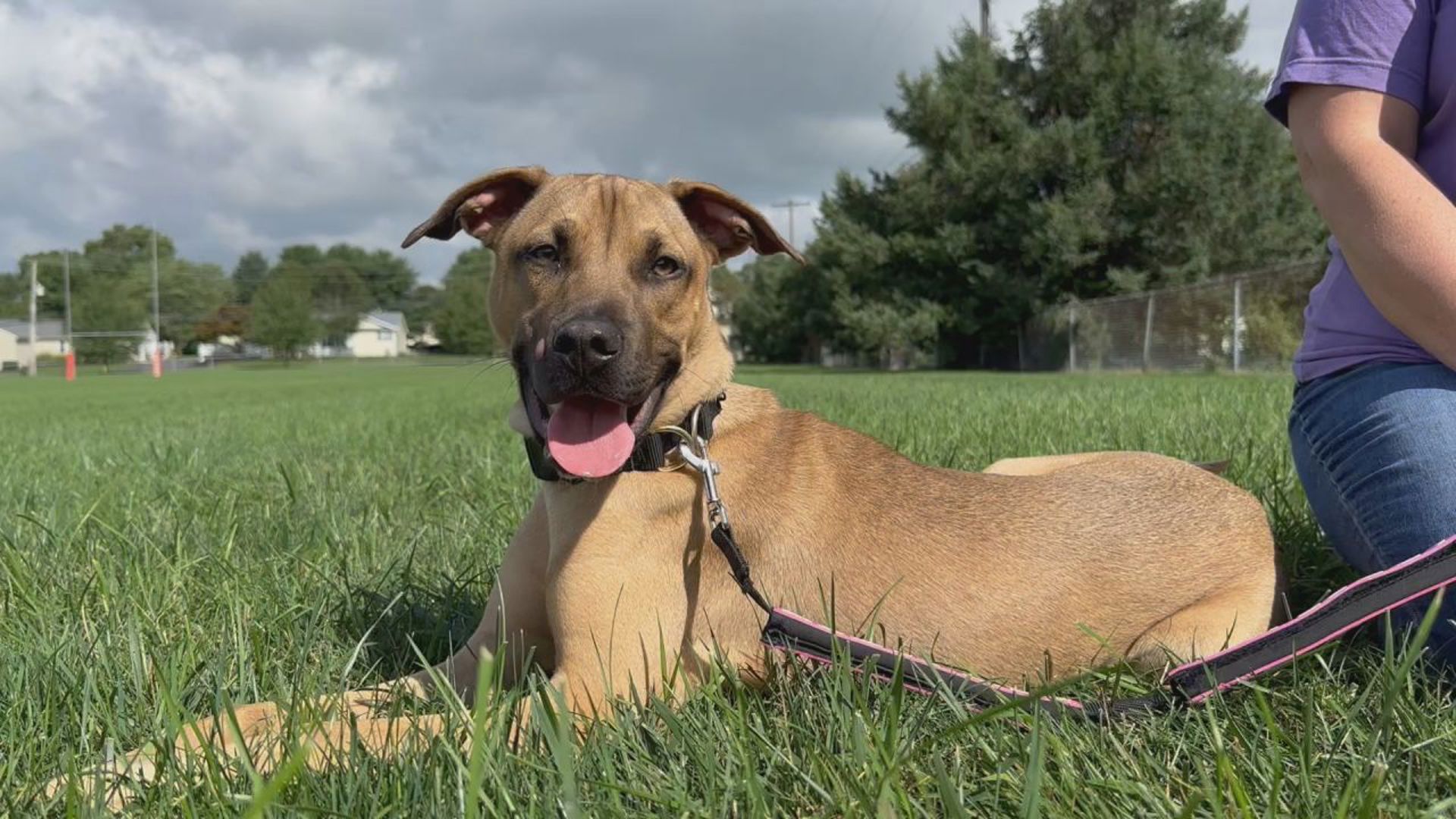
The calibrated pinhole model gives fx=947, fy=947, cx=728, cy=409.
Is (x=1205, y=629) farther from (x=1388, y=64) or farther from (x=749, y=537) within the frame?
(x=1388, y=64)

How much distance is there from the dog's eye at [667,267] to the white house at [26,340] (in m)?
127

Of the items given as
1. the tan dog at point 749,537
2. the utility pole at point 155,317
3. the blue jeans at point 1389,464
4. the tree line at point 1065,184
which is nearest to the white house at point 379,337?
the utility pole at point 155,317

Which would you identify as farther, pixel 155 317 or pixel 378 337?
pixel 378 337

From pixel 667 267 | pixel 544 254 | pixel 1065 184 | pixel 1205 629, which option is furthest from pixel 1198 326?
pixel 544 254

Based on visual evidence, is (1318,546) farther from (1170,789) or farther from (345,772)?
(345,772)

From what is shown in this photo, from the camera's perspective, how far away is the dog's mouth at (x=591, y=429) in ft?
8.68

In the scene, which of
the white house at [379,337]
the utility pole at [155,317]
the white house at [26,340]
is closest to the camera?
the utility pole at [155,317]

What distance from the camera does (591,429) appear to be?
8.95ft

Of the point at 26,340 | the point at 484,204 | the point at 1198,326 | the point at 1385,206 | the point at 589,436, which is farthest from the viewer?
the point at 26,340

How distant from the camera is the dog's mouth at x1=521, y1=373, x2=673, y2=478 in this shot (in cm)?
265

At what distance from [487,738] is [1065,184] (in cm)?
3770

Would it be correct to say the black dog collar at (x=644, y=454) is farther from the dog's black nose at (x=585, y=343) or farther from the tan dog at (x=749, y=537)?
the dog's black nose at (x=585, y=343)

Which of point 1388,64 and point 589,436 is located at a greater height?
point 1388,64

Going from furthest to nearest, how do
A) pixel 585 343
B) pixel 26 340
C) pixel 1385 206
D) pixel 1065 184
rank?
pixel 26 340 < pixel 1065 184 < pixel 585 343 < pixel 1385 206
